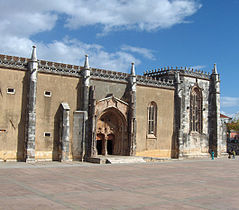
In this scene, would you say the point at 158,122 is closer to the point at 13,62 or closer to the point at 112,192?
the point at 13,62

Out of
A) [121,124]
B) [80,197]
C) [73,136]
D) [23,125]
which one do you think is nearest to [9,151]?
[23,125]

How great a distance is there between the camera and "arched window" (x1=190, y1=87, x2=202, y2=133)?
42312 millimetres

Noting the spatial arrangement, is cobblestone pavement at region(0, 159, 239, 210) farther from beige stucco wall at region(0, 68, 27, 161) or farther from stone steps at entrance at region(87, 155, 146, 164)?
stone steps at entrance at region(87, 155, 146, 164)

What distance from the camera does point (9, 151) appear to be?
95.2 feet

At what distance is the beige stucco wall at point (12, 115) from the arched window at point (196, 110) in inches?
875

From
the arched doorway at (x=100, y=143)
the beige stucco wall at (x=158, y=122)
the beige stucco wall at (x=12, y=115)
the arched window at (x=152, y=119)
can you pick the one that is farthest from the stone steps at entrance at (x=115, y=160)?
the beige stucco wall at (x=12, y=115)

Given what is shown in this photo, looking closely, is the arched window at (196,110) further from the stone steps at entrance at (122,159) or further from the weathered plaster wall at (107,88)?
the stone steps at entrance at (122,159)

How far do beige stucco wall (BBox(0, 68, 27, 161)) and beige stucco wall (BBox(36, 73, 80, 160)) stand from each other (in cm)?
153

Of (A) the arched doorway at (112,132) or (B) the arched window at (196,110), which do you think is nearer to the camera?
(A) the arched doorway at (112,132)

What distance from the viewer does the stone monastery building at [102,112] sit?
29.5 metres

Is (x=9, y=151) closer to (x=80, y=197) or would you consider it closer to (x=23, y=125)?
(x=23, y=125)

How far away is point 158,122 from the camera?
38.9 m

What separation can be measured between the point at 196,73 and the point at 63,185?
30483 millimetres

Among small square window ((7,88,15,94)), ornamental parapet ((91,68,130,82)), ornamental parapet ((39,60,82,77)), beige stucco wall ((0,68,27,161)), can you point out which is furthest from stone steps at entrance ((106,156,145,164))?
small square window ((7,88,15,94))
